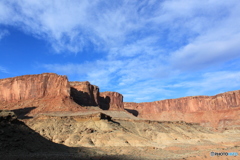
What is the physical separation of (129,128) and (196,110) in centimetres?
8369

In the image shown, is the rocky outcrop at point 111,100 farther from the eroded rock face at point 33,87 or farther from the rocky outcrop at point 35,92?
the rocky outcrop at point 35,92

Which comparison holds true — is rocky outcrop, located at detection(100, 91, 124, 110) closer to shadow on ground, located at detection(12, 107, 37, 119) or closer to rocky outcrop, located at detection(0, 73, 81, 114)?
rocky outcrop, located at detection(0, 73, 81, 114)

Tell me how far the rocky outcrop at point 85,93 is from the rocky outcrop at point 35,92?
8.89 meters

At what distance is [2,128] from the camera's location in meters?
21.2

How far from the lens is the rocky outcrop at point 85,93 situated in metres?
86.5

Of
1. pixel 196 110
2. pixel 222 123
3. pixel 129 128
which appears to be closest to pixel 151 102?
pixel 196 110

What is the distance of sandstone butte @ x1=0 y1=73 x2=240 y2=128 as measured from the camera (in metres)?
71.3

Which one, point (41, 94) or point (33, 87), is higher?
point (33, 87)

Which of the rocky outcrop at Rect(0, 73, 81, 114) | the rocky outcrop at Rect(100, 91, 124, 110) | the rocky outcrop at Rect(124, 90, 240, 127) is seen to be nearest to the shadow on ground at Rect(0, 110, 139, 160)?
the rocky outcrop at Rect(0, 73, 81, 114)

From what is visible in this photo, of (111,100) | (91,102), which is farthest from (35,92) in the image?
(111,100)

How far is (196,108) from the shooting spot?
411 ft

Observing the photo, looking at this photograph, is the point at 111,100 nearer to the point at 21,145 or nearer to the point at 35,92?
the point at 35,92

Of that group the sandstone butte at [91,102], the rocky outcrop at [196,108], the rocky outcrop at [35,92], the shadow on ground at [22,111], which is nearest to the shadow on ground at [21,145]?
the sandstone butte at [91,102]

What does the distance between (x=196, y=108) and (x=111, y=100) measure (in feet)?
177
